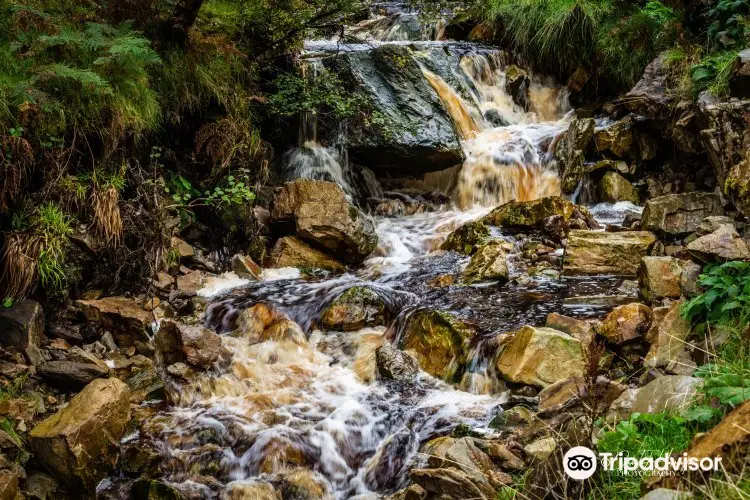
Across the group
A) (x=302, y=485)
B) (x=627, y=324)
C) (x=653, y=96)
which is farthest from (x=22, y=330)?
(x=653, y=96)

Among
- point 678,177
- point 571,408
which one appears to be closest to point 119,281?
point 571,408

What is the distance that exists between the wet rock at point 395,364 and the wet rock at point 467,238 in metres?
2.75

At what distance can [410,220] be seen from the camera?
8.89 metres

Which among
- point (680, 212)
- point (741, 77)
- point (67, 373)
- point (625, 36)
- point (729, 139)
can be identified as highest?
point (625, 36)

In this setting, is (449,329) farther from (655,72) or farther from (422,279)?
(655,72)

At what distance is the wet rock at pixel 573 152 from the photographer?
864 cm

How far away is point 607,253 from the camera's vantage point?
6.18 m

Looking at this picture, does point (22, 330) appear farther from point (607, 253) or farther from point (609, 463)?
point (607, 253)

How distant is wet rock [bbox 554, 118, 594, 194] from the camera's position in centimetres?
864

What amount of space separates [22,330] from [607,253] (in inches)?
232

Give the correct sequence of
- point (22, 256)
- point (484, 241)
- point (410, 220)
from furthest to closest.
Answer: point (410, 220) → point (484, 241) → point (22, 256)

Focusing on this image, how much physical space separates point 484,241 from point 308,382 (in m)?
3.40

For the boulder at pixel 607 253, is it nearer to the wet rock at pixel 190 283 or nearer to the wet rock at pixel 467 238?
the wet rock at pixel 467 238

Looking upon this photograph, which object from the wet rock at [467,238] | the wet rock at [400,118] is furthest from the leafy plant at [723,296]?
the wet rock at [400,118]
